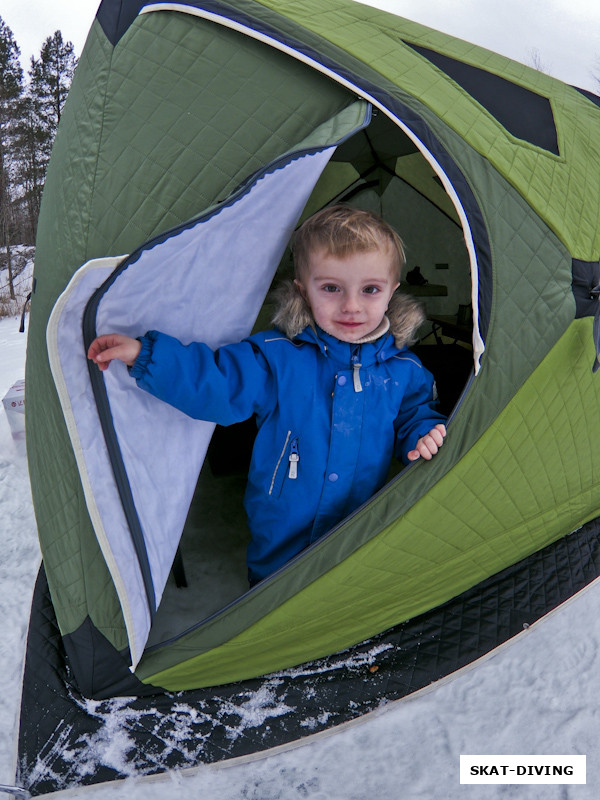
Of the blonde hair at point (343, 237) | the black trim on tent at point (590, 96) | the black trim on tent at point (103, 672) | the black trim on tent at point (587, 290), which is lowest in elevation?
the black trim on tent at point (103, 672)

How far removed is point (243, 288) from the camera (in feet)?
4.33

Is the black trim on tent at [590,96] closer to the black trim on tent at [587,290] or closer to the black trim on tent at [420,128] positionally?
the black trim on tent at [587,290]

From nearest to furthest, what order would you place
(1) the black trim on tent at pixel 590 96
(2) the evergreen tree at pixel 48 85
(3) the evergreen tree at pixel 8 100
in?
1. (1) the black trim on tent at pixel 590 96
2. (3) the evergreen tree at pixel 8 100
3. (2) the evergreen tree at pixel 48 85

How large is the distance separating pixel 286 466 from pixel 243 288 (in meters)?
0.40

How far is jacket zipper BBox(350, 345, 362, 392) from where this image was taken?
4.21ft

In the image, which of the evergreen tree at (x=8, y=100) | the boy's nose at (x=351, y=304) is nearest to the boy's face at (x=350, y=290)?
the boy's nose at (x=351, y=304)

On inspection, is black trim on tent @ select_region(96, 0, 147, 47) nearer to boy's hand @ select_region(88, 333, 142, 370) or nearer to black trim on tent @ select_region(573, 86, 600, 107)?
boy's hand @ select_region(88, 333, 142, 370)

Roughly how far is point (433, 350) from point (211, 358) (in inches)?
48.0

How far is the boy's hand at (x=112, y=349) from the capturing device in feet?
3.57

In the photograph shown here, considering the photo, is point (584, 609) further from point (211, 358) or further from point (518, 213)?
point (211, 358)

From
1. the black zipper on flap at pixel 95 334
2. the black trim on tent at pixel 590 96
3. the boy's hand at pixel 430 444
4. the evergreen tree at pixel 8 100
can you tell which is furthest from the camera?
the evergreen tree at pixel 8 100

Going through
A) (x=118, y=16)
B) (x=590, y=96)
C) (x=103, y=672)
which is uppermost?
(x=590, y=96)

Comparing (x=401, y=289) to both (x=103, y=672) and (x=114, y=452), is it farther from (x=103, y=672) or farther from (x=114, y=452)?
(x=103, y=672)

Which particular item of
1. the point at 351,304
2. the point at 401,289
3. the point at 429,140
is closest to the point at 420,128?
the point at 429,140
